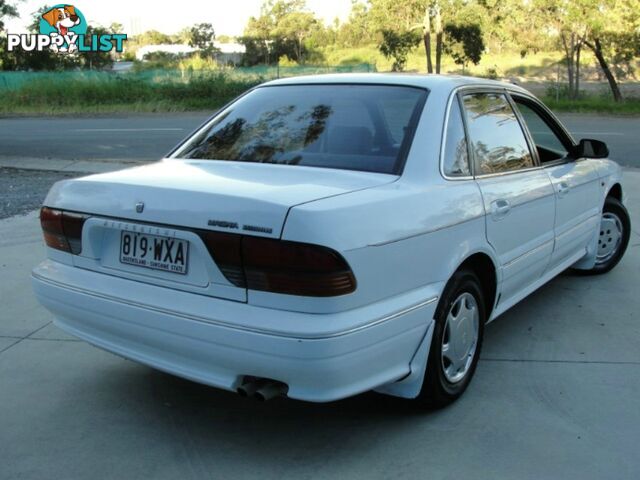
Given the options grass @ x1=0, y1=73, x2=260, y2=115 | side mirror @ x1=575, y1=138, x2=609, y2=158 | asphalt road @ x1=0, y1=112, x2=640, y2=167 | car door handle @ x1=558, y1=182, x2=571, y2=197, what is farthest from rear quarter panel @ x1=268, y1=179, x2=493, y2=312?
grass @ x1=0, y1=73, x2=260, y2=115

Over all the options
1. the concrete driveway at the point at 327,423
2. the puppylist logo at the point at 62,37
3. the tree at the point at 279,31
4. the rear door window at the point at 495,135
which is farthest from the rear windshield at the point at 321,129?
the tree at the point at 279,31

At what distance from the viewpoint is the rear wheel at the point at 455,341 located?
3.25m

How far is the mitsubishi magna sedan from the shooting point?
2672 mm

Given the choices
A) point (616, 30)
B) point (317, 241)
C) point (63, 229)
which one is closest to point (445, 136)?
point (317, 241)

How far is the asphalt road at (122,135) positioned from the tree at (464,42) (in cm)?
1021

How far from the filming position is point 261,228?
2.66m

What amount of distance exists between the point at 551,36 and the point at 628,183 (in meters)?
19.2

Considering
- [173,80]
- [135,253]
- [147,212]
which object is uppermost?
[173,80]

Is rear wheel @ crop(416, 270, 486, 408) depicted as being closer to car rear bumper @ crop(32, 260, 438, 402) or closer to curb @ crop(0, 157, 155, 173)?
car rear bumper @ crop(32, 260, 438, 402)

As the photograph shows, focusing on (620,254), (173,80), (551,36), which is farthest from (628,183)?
(173,80)

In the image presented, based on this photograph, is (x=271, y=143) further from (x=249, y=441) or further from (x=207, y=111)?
(x=207, y=111)

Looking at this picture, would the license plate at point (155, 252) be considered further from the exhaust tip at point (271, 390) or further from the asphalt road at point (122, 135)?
the asphalt road at point (122, 135)

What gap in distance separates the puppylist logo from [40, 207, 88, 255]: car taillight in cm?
3364

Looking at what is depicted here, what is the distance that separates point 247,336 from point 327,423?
0.91 meters
